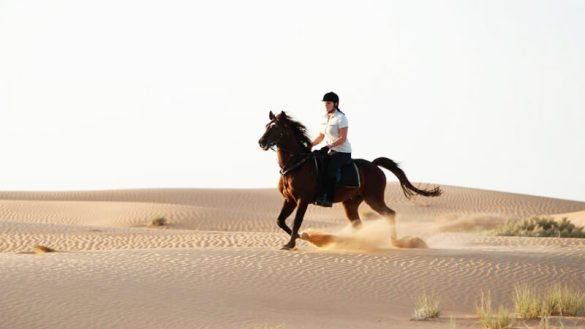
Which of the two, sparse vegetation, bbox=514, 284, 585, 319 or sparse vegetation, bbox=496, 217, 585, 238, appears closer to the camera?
sparse vegetation, bbox=514, 284, 585, 319

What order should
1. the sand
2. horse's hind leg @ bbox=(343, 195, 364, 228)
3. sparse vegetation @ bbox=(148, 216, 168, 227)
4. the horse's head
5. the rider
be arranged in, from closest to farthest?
the sand
the horse's head
the rider
horse's hind leg @ bbox=(343, 195, 364, 228)
sparse vegetation @ bbox=(148, 216, 168, 227)

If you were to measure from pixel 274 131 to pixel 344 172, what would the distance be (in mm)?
1494

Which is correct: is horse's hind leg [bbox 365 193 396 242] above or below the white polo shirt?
below

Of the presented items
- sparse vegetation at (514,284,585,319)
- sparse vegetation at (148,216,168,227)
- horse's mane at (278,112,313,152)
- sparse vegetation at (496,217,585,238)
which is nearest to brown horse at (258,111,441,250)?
horse's mane at (278,112,313,152)

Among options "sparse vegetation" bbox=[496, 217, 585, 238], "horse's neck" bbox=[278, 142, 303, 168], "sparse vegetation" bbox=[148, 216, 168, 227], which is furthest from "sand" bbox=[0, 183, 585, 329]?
"sparse vegetation" bbox=[148, 216, 168, 227]

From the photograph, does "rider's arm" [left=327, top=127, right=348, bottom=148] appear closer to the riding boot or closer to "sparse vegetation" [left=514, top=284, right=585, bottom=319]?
the riding boot

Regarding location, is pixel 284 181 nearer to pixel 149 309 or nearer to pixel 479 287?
pixel 479 287

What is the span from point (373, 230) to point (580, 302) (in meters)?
5.07

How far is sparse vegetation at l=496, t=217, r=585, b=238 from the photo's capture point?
28922 mm

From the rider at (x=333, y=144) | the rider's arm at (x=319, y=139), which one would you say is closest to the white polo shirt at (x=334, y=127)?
the rider at (x=333, y=144)

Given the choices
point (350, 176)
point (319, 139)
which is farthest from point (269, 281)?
point (319, 139)

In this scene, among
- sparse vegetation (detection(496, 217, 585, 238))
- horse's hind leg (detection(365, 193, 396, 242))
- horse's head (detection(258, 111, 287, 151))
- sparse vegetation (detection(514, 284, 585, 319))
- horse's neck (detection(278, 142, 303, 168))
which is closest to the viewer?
sparse vegetation (detection(514, 284, 585, 319))

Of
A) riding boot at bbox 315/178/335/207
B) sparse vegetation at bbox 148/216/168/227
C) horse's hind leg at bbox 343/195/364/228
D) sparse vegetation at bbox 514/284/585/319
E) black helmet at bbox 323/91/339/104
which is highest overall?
black helmet at bbox 323/91/339/104

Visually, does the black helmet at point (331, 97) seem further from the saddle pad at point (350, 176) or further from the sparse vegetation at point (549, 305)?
the sparse vegetation at point (549, 305)
